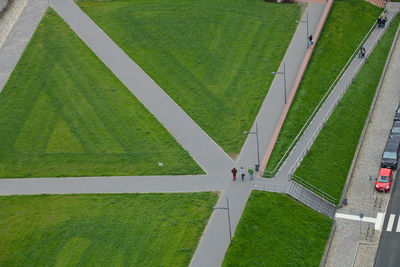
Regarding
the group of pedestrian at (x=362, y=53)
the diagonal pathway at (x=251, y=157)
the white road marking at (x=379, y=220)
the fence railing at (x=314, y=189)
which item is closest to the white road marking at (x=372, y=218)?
the white road marking at (x=379, y=220)

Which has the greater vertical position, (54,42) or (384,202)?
(54,42)

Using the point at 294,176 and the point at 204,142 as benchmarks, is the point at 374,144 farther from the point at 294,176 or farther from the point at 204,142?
the point at 204,142

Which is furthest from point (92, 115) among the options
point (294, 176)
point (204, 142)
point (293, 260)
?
point (293, 260)

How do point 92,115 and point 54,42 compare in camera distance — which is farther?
point 54,42

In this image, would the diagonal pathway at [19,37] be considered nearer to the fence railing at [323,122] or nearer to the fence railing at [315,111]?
the fence railing at [315,111]

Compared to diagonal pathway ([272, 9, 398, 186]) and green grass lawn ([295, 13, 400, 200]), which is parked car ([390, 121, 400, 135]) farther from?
diagonal pathway ([272, 9, 398, 186])

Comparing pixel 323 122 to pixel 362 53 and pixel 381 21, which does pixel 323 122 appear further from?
pixel 381 21

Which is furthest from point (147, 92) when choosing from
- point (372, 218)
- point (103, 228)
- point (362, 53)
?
point (372, 218)
